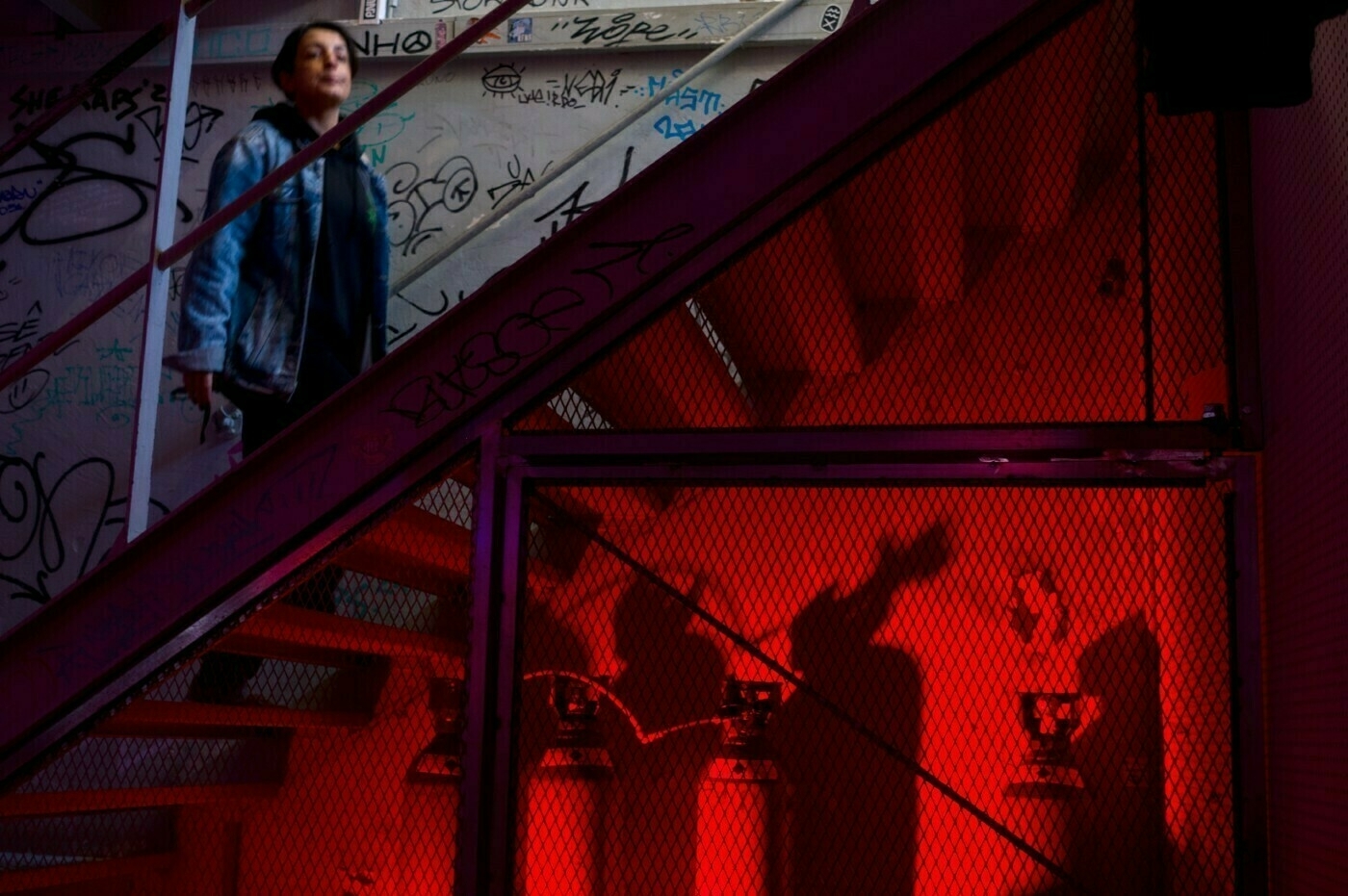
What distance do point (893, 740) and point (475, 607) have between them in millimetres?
1735

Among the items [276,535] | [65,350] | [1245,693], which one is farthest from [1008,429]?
[65,350]

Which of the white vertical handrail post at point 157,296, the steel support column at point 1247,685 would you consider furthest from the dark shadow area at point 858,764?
the white vertical handrail post at point 157,296

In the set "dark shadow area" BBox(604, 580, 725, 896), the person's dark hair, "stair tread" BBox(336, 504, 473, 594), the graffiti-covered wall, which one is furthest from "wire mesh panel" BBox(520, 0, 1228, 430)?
the person's dark hair

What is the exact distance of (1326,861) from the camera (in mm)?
2076

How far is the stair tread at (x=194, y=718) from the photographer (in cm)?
279

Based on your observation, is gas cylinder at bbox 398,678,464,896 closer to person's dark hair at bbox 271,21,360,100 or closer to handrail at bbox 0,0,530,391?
handrail at bbox 0,0,530,391

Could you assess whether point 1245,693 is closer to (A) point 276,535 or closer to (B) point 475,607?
(B) point 475,607

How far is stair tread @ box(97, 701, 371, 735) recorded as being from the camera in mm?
2789

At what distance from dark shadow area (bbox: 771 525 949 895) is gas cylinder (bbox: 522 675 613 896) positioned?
0.60 meters

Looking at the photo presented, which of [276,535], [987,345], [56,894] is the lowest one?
[56,894]

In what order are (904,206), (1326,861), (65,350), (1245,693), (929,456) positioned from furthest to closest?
1. (65,350)
2. (904,206)
3. (929,456)
4. (1245,693)
5. (1326,861)

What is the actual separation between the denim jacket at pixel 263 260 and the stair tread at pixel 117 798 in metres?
1.06

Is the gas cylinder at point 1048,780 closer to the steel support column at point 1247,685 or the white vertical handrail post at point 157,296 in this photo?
the steel support column at point 1247,685

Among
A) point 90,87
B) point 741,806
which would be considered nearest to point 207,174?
point 90,87
